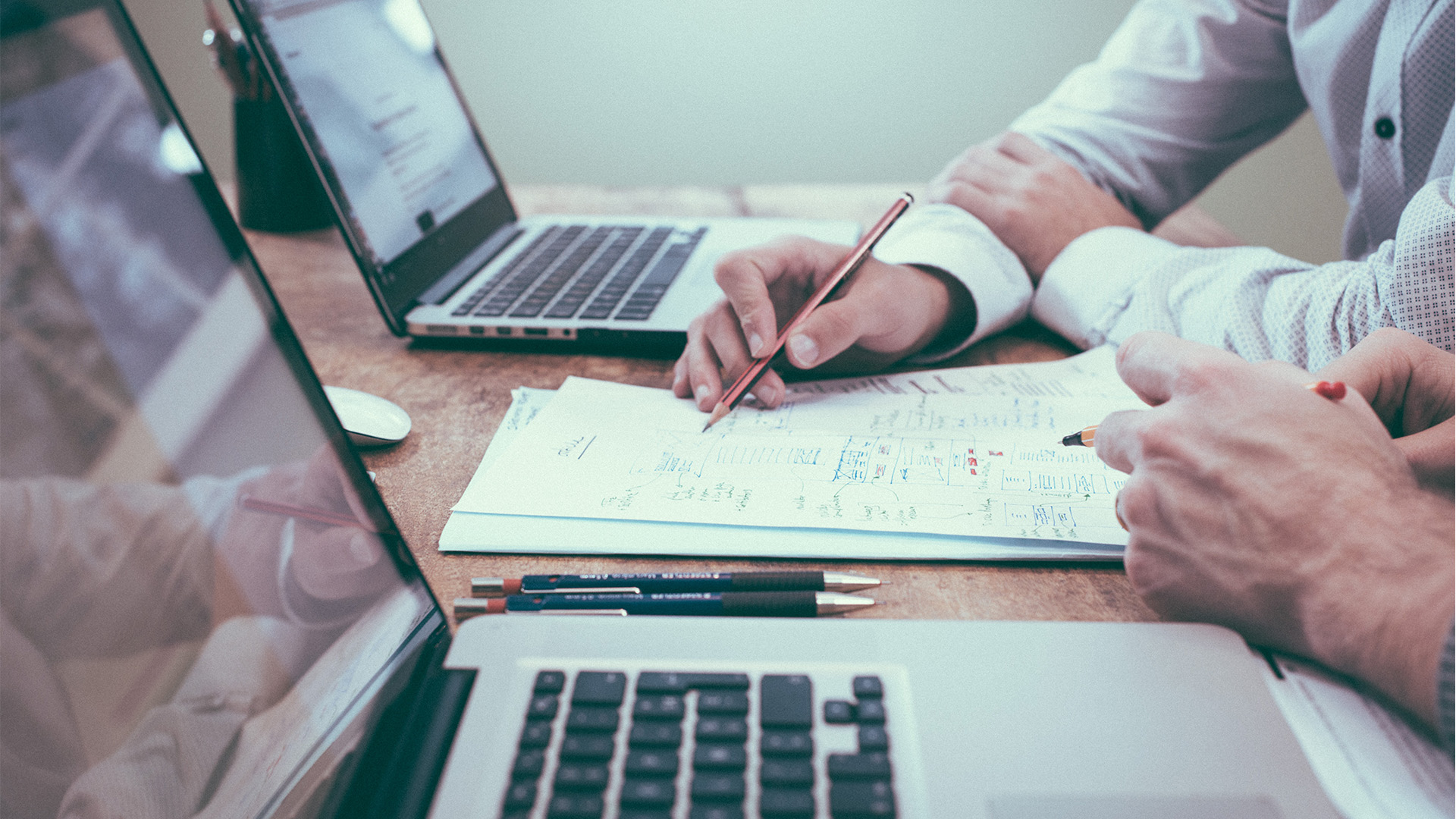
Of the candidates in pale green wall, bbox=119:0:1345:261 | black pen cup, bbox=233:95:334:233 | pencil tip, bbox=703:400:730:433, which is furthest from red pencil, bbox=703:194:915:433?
pale green wall, bbox=119:0:1345:261

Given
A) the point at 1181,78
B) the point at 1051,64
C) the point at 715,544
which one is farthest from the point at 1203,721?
the point at 1051,64

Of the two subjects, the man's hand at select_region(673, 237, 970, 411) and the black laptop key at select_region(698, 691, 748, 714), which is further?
the man's hand at select_region(673, 237, 970, 411)

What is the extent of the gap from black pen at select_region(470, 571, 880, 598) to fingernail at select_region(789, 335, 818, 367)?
203mm

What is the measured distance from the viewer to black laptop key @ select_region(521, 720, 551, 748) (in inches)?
10.9

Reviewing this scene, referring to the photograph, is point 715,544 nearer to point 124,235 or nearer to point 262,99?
point 124,235

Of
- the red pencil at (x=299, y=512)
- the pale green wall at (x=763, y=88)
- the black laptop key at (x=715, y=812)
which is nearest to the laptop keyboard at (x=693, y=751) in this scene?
the black laptop key at (x=715, y=812)

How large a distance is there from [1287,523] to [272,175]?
101 centimetres

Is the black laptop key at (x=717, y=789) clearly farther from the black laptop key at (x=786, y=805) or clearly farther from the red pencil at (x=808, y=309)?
the red pencil at (x=808, y=309)

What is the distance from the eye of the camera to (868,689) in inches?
11.5

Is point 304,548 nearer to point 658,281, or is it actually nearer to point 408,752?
point 408,752

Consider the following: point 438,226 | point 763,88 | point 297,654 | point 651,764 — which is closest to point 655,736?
point 651,764

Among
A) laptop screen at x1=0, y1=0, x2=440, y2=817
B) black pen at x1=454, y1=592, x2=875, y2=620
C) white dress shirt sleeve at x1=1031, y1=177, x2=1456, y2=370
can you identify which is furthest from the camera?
white dress shirt sleeve at x1=1031, y1=177, x2=1456, y2=370

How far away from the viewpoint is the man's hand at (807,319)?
0.56m

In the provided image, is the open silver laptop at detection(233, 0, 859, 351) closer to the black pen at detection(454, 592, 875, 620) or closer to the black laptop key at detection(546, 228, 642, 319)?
the black laptop key at detection(546, 228, 642, 319)
